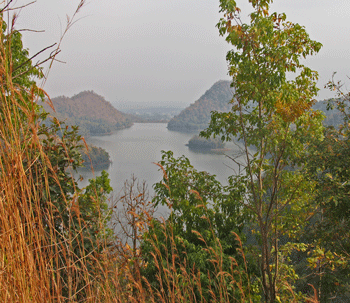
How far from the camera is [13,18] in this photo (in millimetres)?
706

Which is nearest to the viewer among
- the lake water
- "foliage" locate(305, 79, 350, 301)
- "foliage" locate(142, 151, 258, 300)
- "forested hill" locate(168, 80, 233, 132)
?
"foliage" locate(305, 79, 350, 301)

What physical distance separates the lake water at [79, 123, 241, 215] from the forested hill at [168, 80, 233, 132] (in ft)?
14.9

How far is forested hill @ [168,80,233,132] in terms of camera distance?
35719 millimetres

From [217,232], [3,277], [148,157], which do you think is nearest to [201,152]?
[148,157]

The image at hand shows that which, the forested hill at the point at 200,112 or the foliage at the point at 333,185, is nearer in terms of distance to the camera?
the foliage at the point at 333,185

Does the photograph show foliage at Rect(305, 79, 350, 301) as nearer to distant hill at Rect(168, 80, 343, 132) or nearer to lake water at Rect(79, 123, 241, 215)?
lake water at Rect(79, 123, 241, 215)

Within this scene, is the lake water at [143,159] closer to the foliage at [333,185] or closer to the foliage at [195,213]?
the foliage at [195,213]

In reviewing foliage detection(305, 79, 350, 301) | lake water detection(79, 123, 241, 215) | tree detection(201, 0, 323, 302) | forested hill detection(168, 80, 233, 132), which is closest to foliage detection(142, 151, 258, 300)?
tree detection(201, 0, 323, 302)

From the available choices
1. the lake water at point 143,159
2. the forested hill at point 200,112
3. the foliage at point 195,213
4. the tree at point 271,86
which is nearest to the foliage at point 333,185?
the tree at point 271,86

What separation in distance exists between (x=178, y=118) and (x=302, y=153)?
38328 millimetres

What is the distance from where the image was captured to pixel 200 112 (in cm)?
3947

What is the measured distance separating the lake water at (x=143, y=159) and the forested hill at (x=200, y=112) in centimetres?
453

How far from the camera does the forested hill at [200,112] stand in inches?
1406

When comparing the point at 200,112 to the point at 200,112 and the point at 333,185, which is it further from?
the point at 333,185
